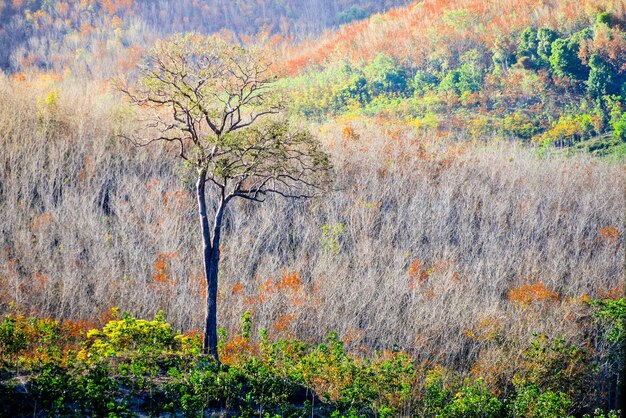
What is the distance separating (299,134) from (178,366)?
11.5 ft

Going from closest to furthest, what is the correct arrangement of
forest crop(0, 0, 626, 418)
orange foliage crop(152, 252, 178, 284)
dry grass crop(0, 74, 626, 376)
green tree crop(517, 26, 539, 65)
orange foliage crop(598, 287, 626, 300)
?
forest crop(0, 0, 626, 418) → dry grass crop(0, 74, 626, 376) → orange foliage crop(152, 252, 178, 284) → orange foliage crop(598, 287, 626, 300) → green tree crop(517, 26, 539, 65)

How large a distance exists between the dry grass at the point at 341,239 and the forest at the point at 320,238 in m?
0.06

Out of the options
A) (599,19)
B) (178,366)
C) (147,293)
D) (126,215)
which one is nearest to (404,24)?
(599,19)

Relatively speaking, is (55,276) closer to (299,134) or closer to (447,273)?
(299,134)

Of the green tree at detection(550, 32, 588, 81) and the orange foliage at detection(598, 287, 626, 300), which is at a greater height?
the green tree at detection(550, 32, 588, 81)

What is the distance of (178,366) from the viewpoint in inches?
283

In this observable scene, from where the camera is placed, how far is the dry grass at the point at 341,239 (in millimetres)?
10531

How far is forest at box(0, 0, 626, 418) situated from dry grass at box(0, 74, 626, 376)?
0.20ft

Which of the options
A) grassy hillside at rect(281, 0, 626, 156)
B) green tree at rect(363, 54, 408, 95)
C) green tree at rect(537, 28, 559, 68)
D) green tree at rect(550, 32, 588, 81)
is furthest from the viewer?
green tree at rect(363, 54, 408, 95)

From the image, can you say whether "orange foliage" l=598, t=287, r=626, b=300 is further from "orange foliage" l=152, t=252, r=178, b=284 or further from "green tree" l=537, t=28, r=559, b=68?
"green tree" l=537, t=28, r=559, b=68

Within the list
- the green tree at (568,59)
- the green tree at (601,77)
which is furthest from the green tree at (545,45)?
the green tree at (601,77)

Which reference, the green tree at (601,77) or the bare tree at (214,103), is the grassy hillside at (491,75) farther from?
the bare tree at (214,103)

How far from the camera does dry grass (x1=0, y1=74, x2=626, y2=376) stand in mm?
10531

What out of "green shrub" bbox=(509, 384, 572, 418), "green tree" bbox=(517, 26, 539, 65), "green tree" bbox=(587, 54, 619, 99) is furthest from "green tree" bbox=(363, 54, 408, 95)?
"green shrub" bbox=(509, 384, 572, 418)
